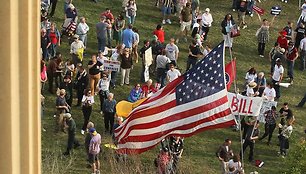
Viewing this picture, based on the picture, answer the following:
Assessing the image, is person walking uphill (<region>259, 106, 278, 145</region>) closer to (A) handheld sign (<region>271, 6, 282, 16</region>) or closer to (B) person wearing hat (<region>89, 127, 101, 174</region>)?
(B) person wearing hat (<region>89, 127, 101, 174</region>)

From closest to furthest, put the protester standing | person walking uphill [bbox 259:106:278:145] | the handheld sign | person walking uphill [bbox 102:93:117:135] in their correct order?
person walking uphill [bbox 102:93:117:135], person walking uphill [bbox 259:106:278:145], the protester standing, the handheld sign

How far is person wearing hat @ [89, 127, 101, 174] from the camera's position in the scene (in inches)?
809

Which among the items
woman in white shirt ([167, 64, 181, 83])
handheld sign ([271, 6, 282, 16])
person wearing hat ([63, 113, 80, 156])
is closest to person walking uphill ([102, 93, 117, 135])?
person wearing hat ([63, 113, 80, 156])

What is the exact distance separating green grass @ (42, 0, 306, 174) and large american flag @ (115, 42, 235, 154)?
68.8 inches

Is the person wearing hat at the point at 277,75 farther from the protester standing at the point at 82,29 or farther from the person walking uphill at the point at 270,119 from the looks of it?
the protester standing at the point at 82,29

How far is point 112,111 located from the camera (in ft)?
73.9

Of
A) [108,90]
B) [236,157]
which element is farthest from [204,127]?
[108,90]

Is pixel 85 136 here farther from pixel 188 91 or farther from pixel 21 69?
pixel 21 69

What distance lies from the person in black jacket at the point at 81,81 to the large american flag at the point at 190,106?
598 cm

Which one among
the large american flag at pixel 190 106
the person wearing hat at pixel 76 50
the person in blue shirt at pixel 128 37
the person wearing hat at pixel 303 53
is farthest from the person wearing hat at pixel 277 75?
the large american flag at pixel 190 106

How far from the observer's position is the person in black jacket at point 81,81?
2387cm

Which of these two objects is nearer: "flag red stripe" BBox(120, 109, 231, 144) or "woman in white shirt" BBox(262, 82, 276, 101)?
"flag red stripe" BBox(120, 109, 231, 144)

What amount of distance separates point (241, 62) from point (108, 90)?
21.2 ft

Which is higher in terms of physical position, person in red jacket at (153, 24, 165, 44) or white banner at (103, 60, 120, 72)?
person in red jacket at (153, 24, 165, 44)
